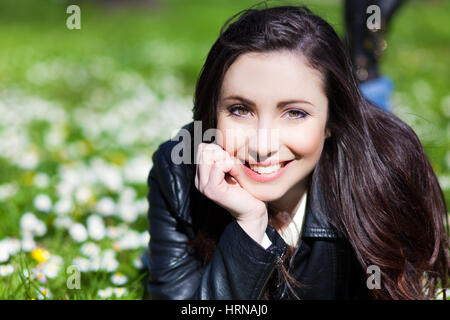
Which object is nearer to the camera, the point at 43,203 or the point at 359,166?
the point at 359,166

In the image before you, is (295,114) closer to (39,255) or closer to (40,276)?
(40,276)

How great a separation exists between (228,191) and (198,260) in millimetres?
462

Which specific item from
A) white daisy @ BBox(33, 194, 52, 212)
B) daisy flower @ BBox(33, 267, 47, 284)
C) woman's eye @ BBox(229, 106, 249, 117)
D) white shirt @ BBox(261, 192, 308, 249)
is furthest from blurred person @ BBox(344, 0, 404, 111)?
daisy flower @ BBox(33, 267, 47, 284)

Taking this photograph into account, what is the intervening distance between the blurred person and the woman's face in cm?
174

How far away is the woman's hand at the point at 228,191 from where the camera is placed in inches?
71.7

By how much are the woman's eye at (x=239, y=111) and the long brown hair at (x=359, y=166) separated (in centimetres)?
8

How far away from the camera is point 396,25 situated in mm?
10289

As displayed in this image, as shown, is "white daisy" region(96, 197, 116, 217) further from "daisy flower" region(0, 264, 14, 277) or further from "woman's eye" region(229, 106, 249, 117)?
"woman's eye" region(229, 106, 249, 117)

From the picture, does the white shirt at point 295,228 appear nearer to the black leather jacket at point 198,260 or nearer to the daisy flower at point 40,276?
the black leather jacket at point 198,260

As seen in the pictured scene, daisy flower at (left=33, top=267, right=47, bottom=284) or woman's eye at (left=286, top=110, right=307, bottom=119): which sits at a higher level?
woman's eye at (left=286, top=110, right=307, bottom=119)

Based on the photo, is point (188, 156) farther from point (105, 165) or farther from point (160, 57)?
point (160, 57)

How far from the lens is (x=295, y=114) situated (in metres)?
1.79

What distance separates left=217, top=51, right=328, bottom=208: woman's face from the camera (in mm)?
1717

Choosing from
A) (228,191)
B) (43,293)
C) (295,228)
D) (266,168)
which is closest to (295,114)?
(266,168)
